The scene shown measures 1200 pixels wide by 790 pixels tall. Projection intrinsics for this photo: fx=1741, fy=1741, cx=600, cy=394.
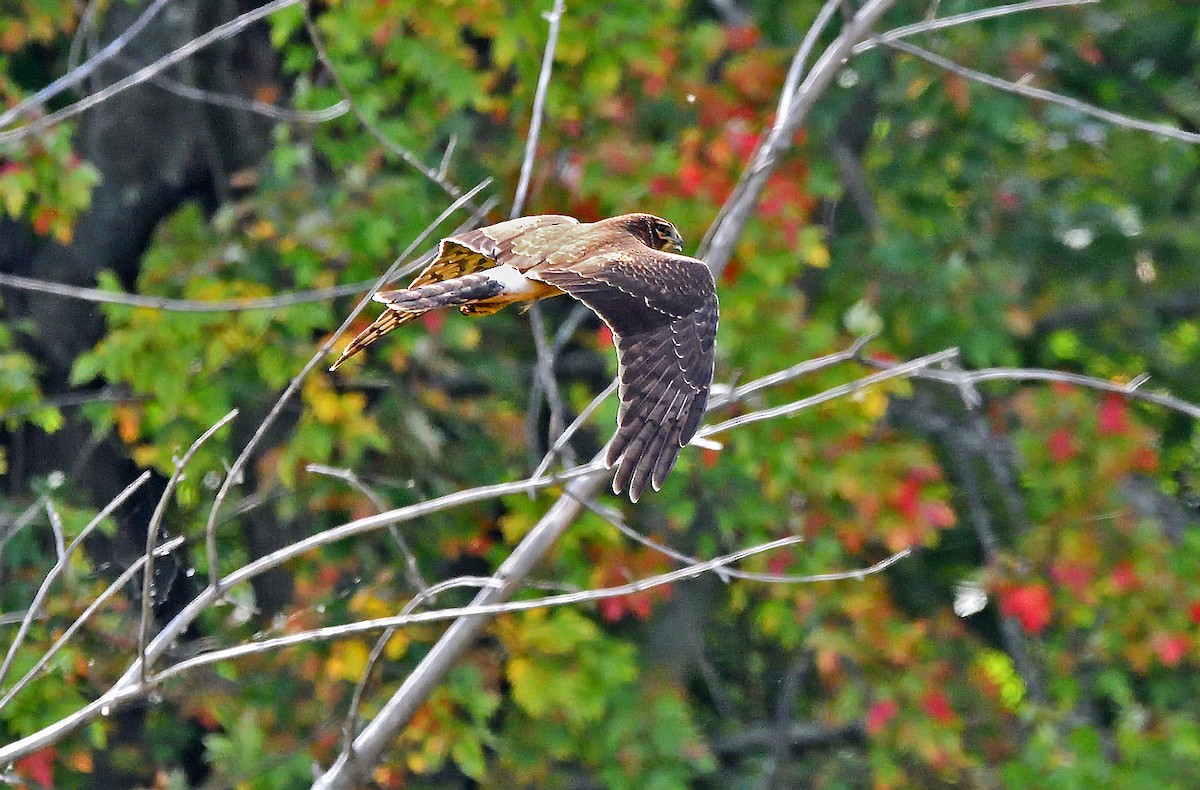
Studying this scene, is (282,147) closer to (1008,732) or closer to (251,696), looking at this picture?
(251,696)

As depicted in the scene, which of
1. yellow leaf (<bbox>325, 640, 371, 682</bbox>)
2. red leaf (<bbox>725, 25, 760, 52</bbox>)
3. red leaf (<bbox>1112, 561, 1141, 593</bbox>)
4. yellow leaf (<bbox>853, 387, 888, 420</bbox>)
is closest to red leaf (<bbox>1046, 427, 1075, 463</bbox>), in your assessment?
red leaf (<bbox>1112, 561, 1141, 593</bbox>)

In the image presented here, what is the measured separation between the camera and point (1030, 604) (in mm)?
6148

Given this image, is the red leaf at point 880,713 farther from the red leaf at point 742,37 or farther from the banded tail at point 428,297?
the banded tail at point 428,297

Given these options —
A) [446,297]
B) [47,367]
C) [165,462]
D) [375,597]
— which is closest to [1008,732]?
[375,597]

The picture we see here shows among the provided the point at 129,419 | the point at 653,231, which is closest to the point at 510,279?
the point at 653,231

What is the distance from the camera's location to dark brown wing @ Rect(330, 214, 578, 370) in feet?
10.1

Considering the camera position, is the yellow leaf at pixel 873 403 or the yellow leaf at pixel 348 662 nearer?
the yellow leaf at pixel 348 662

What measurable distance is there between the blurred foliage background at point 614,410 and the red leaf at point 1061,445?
0.04 feet

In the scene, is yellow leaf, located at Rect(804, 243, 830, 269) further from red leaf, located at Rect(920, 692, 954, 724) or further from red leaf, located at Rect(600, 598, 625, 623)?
red leaf, located at Rect(920, 692, 954, 724)

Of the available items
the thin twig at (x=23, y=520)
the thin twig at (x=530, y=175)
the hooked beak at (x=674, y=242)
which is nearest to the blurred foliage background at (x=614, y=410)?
the thin twig at (x=23, y=520)

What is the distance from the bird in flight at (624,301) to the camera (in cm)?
284

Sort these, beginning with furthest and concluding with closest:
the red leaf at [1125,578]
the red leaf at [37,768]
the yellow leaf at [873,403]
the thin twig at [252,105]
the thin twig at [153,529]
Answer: the red leaf at [1125,578] → the yellow leaf at [873,403] → the red leaf at [37,768] → the thin twig at [252,105] → the thin twig at [153,529]

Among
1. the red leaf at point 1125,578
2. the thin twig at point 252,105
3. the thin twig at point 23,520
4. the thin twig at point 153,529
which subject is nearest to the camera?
the thin twig at point 153,529

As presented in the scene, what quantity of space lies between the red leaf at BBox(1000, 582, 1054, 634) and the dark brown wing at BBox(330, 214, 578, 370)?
3.26 meters
